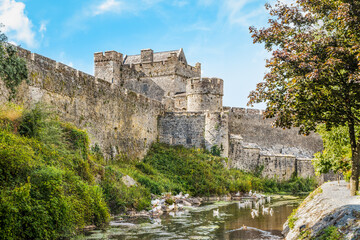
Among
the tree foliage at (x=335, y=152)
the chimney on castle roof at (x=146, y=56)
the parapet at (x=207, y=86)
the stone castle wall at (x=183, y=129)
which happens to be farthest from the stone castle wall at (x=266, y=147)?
the tree foliage at (x=335, y=152)

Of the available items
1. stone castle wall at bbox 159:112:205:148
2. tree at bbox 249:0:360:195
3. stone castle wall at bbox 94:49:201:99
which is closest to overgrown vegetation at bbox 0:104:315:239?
tree at bbox 249:0:360:195

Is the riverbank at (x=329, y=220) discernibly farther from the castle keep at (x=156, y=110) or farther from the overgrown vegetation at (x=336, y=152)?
the castle keep at (x=156, y=110)

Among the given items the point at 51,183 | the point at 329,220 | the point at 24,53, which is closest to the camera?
the point at 329,220

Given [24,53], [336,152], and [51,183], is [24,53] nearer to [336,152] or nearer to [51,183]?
[51,183]

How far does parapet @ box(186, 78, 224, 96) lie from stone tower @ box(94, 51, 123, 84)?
9.21m

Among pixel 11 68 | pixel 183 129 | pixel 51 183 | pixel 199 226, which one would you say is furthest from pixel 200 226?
pixel 183 129

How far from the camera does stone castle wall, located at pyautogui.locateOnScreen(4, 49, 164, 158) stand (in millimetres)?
16406

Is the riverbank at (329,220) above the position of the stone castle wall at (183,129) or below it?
below

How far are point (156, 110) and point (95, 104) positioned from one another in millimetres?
9495

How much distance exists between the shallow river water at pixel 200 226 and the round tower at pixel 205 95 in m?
14.5

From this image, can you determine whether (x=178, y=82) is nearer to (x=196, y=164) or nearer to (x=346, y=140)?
(x=196, y=164)

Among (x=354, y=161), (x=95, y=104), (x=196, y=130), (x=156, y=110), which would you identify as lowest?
(x=354, y=161)

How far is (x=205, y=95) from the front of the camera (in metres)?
32.7

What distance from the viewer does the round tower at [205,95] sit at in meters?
32.6
